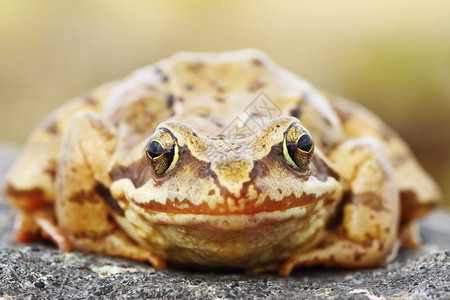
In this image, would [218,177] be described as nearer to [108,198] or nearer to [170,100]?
[108,198]

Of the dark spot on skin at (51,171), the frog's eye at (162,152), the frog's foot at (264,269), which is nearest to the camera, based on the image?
the frog's eye at (162,152)

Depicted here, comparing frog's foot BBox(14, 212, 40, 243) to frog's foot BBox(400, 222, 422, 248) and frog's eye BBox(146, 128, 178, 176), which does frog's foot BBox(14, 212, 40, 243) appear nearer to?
frog's eye BBox(146, 128, 178, 176)

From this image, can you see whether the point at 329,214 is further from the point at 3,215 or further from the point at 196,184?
the point at 3,215

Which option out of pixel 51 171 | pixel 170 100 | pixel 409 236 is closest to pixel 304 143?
pixel 170 100

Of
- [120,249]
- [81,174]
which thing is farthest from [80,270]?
[81,174]

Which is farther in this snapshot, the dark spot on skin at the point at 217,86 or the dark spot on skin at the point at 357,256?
the dark spot on skin at the point at 217,86

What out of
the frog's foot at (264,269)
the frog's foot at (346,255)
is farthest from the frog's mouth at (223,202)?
the frog's foot at (264,269)

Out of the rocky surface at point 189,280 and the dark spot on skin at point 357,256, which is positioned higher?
the dark spot on skin at point 357,256

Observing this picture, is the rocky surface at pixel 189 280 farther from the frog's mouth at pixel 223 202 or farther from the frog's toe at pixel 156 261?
the frog's mouth at pixel 223 202
